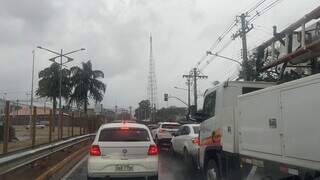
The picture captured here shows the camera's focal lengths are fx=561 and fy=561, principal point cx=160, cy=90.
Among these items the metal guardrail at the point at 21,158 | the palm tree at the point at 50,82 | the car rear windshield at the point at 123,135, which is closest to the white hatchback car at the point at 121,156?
the car rear windshield at the point at 123,135

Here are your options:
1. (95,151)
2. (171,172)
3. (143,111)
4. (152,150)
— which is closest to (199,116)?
(152,150)

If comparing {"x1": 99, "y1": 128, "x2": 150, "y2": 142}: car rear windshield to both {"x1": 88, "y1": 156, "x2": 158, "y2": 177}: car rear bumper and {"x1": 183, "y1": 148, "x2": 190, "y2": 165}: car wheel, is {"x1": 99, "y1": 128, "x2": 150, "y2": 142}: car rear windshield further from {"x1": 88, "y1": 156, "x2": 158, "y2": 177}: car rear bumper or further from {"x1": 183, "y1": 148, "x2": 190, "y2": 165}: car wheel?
{"x1": 183, "y1": 148, "x2": 190, "y2": 165}: car wheel

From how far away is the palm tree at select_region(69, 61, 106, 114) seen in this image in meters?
71.0

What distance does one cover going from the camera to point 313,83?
702 cm

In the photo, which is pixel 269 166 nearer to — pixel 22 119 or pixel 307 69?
pixel 307 69

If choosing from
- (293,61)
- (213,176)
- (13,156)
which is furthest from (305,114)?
(13,156)

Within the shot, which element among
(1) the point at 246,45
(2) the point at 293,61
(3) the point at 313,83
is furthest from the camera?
(1) the point at 246,45

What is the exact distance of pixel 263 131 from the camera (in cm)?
873

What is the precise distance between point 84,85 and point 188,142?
51961 mm

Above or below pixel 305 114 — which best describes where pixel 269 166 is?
below

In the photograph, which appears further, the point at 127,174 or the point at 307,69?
the point at 127,174

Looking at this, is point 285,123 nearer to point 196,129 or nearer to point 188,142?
point 188,142

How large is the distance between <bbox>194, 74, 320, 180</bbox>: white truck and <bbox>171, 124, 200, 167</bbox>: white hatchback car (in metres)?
6.55

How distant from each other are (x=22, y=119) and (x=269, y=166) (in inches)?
434
